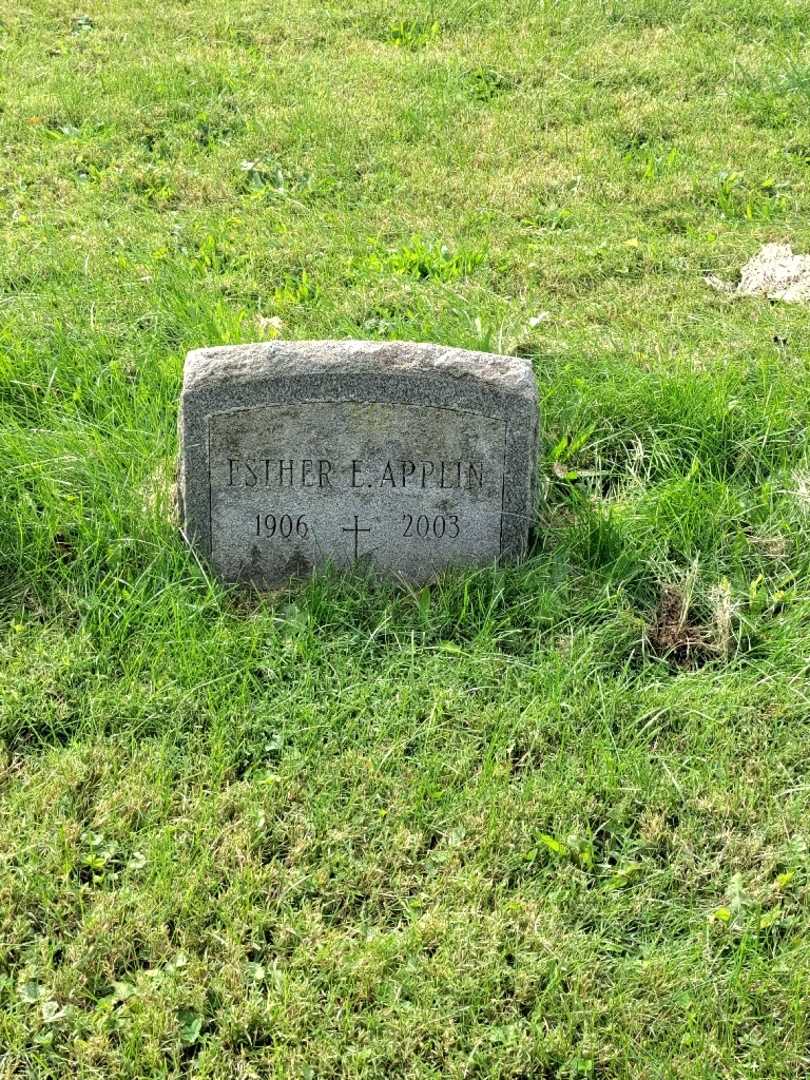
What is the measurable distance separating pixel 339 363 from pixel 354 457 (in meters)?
0.27

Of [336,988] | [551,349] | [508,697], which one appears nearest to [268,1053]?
[336,988]

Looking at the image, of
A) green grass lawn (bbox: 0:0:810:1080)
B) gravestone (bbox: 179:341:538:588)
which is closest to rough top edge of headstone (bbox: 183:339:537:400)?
gravestone (bbox: 179:341:538:588)

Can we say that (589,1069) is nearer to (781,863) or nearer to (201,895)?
(781,863)

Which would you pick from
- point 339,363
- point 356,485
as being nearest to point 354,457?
point 356,485

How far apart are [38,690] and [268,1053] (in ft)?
3.74

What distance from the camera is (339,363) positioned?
3057 mm

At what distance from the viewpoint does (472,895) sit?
256cm

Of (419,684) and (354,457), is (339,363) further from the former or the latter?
(419,684)

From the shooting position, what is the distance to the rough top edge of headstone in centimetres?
306

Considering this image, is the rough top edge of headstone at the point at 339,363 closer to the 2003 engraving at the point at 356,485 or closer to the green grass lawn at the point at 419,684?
the 2003 engraving at the point at 356,485

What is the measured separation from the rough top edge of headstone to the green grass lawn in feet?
1.56

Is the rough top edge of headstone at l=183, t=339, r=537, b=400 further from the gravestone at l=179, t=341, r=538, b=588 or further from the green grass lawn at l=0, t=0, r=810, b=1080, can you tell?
the green grass lawn at l=0, t=0, r=810, b=1080

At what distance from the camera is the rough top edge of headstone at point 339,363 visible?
3.06 meters

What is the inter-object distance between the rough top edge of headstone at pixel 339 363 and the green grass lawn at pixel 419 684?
0.47 m
